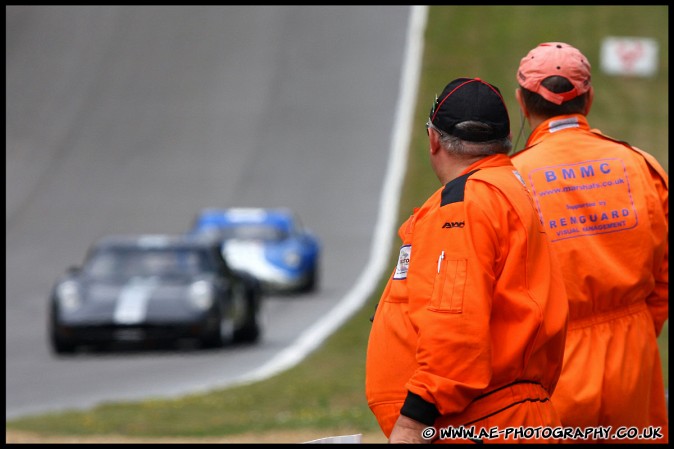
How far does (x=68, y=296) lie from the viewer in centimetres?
1655

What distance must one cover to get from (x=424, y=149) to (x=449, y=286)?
3081 cm

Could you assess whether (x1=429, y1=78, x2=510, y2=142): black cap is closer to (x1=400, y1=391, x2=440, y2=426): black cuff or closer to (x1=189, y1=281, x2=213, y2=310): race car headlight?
(x1=400, y1=391, x2=440, y2=426): black cuff

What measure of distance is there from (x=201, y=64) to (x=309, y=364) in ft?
89.2

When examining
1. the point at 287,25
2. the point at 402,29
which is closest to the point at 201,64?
the point at 287,25

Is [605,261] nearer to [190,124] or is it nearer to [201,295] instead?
[201,295]

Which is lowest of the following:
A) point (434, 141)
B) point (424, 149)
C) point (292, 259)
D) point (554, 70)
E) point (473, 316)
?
point (292, 259)

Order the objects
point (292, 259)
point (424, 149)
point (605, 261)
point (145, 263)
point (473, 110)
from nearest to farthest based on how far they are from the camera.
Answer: point (473, 110)
point (605, 261)
point (145, 263)
point (292, 259)
point (424, 149)

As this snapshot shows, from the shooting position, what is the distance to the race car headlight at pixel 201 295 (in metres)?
16.7

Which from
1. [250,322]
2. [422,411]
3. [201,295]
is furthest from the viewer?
[250,322]

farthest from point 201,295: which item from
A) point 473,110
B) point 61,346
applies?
point 473,110

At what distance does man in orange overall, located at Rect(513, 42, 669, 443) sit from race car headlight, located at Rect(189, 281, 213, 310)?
37.2 feet

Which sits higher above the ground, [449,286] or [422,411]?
[449,286]

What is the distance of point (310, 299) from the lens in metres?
22.7

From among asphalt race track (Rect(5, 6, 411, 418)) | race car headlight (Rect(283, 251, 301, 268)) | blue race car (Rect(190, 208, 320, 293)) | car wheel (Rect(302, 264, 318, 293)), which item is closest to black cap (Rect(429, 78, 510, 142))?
asphalt race track (Rect(5, 6, 411, 418))
